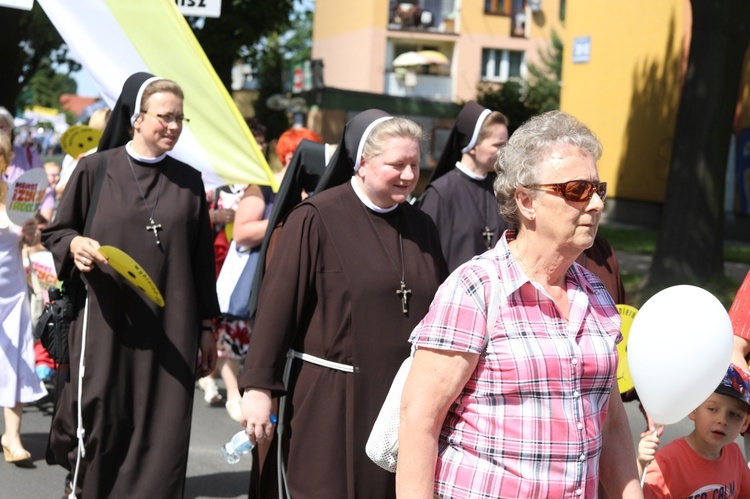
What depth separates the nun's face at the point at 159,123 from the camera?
18.5ft

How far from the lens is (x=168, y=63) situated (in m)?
6.87

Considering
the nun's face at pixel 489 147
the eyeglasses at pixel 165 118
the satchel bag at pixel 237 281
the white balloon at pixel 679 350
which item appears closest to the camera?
the white balloon at pixel 679 350

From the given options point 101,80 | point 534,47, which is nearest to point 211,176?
point 101,80

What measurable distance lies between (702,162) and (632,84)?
50.5 ft

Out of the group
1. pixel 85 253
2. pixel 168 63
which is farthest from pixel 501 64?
pixel 85 253

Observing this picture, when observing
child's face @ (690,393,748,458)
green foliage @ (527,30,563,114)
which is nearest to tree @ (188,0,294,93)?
child's face @ (690,393,748,458)

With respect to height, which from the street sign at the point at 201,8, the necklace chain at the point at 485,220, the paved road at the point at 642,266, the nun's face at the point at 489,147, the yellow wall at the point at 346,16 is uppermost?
the yellow wall at the point at 346,16

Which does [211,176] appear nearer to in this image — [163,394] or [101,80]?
[101,80]

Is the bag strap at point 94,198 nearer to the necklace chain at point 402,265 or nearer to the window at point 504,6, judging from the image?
the necklace chain at point 402,265

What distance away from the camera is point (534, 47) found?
64.1m

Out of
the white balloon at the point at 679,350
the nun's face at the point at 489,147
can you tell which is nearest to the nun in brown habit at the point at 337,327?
the white balloon at the point at 679,350

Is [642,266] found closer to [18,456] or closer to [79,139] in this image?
[79,139]

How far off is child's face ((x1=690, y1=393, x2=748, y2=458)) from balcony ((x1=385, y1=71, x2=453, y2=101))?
55.4 meters

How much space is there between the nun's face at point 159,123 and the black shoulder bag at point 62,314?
232mm
